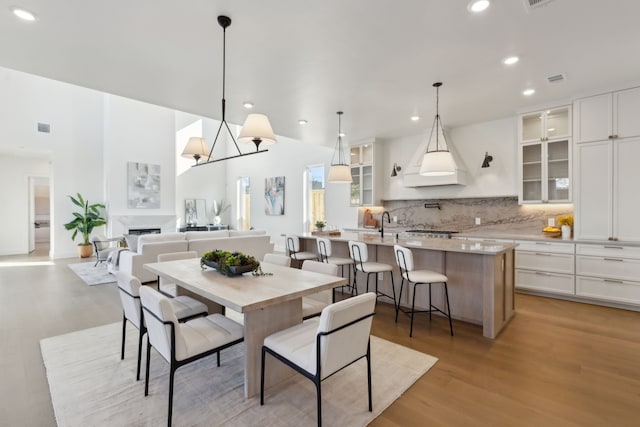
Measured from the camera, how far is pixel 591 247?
387 centimetres

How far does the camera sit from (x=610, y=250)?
148 inches

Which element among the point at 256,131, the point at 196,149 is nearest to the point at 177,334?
the point at 256,131

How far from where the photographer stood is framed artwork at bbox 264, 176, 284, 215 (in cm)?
897

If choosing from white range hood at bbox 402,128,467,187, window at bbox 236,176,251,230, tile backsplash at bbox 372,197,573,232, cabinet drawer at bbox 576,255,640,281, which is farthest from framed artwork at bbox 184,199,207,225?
cabinet drawer at bbox 576,255,640,281

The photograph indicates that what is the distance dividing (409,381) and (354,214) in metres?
5.08

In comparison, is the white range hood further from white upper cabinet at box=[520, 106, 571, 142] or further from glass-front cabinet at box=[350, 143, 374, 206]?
white upper cabinet at box=[520, 106, 571, 142]

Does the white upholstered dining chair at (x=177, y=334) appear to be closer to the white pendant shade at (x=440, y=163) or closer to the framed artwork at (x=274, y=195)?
the white pendant shade at (x=440, y=163)

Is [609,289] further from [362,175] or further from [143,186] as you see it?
[143,186]

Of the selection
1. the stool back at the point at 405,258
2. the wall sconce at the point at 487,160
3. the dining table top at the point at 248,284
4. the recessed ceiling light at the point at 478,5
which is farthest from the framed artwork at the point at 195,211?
the recessed ceiling light at the point at 478,5

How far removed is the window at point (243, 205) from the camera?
34.0 feet

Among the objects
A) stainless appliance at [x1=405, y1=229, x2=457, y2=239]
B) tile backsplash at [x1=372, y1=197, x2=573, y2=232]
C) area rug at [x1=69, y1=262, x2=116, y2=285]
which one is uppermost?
tile backsplash at [x1=372, y1=197, x2=573, y2=232]

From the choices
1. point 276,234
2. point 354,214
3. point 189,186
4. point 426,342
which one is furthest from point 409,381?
point 189,186

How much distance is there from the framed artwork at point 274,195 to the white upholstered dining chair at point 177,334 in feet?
22.7

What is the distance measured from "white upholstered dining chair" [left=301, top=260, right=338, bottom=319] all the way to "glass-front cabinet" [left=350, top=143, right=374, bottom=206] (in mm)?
4003
